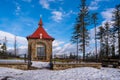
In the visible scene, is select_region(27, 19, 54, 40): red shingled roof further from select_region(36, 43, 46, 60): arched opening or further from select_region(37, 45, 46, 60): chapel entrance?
select_region(37, 45, 46, 60): chapel entrance

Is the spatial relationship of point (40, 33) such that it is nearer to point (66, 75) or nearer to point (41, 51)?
point (41, 51)

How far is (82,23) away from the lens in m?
38.1

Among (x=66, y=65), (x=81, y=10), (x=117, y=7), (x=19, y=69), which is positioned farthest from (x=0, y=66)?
(x=117, y=7)

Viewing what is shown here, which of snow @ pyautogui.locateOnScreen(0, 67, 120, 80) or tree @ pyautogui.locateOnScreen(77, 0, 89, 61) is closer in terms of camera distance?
snow @ pyautogui.locateOnScreen(0, 67, 120, 80)

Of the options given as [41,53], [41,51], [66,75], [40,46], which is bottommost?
[66,75]

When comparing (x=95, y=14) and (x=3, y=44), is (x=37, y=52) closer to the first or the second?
(x=95, y=14)

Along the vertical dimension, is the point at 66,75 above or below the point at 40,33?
below

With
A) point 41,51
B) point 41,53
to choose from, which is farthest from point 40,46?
point 41,53

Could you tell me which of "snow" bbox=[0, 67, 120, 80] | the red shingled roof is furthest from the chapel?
"snow" bbox=[0, 67, 120, 80]

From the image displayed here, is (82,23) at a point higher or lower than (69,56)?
higher

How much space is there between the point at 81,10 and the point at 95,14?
7.23 m

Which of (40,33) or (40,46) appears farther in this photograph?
(40,33)

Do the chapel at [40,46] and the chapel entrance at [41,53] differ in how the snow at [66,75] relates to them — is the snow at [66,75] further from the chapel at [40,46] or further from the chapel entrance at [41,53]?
the chapel entrance at [41,53]

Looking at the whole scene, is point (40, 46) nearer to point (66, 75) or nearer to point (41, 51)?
point (41, 51)
